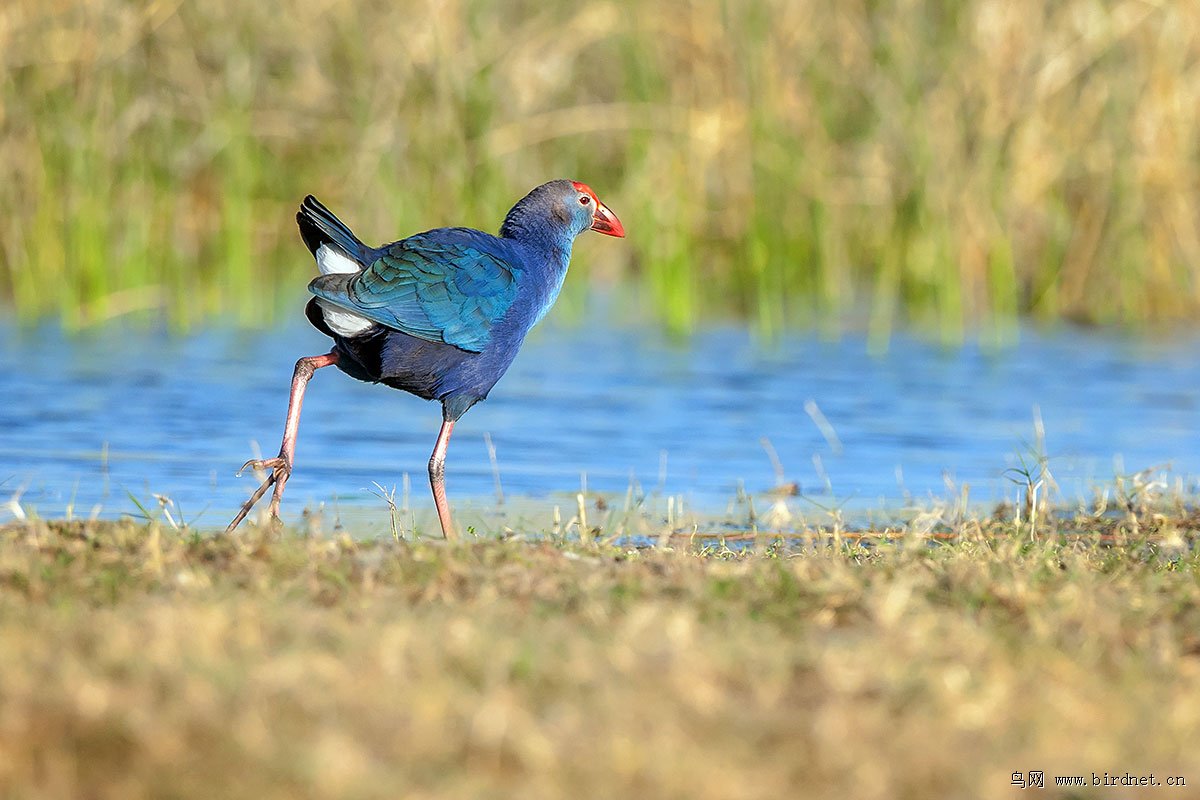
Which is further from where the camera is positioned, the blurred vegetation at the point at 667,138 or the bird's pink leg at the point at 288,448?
the blurred vegetation at the point at 667,138

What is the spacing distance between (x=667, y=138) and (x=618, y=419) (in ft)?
6.71

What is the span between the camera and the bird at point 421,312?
4.64 m

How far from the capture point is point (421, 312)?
184 inches

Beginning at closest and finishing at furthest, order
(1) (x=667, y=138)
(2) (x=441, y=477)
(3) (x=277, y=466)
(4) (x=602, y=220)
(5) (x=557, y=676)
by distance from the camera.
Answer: (5) (x=557, y=676) < (3) (x=277, y=466) < (2) (x=441, y=477) < (4) (x=602, y=220) < (1) (x=667, y=138)

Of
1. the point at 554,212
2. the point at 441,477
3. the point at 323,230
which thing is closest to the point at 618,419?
the point at 554,212

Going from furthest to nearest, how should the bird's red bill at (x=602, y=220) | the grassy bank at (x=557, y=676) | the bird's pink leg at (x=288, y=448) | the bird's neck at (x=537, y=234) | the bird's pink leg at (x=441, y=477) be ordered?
1. the bird's red bill at (x=602, y=220)
2. the bird's neck at (x=537, y=234)
3. the bird's pink leg at (x=441, y=477)
4. the bird's pink leg at (x=288, y=448)
5. the grassy bank at (x=557, y=676)

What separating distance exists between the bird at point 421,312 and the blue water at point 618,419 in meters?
0.72

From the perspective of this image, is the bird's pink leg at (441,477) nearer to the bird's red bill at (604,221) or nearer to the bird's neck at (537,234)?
the bird's neck at (537,234)

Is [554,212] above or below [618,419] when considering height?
above

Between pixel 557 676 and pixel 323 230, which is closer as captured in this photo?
pixel 557 676

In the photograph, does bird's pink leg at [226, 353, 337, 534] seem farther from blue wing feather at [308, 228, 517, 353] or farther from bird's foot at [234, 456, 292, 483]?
blue wing feather at [308, 228, 517, 353]

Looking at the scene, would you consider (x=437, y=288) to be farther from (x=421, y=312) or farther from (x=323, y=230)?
(x=323, y=230)

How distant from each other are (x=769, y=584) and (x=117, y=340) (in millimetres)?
6273

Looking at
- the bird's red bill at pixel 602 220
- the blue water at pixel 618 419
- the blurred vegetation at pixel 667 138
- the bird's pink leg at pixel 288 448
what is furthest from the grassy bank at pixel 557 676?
the blurred vegetation at pixel 667 138
